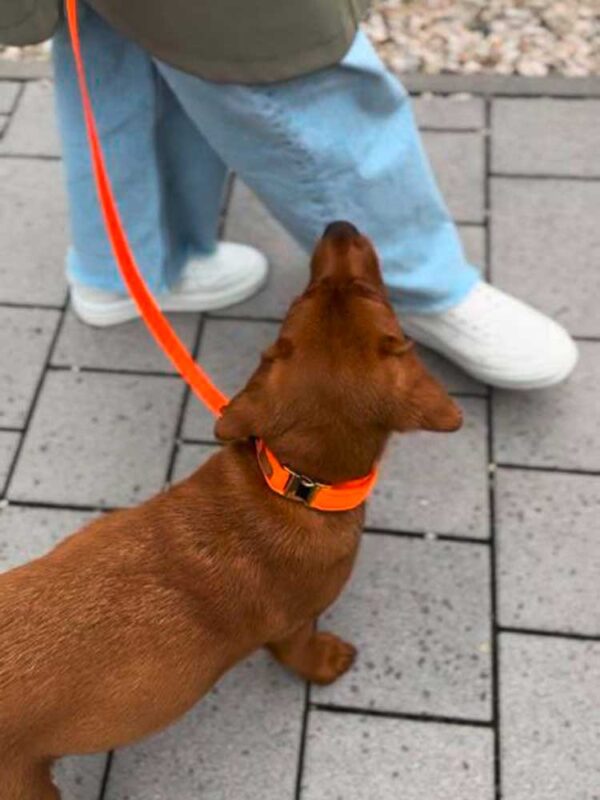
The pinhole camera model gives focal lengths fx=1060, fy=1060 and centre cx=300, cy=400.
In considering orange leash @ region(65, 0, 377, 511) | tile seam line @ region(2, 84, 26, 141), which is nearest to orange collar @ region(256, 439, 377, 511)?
orange leash @ region(65, 0, 377, 511)

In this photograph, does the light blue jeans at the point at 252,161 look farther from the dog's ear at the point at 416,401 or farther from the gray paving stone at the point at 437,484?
the dog's ear at the point at 416,401

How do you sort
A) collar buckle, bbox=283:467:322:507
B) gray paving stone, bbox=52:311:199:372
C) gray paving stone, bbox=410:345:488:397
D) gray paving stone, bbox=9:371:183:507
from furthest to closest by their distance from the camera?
gray paving stone, bbox=52:311:199:372
gray paving stone, bbox=410:345:488:397
gray paving stone, bbox=9:371:183:507
collar buckle, bbox=283:467:322:507

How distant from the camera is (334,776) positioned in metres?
2.21

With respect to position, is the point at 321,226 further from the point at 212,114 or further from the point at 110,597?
the point at 110,597

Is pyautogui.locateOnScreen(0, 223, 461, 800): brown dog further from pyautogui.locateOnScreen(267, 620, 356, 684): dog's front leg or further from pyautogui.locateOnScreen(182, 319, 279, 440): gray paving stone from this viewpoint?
pyautogui.locateOnScreen(182, 319, 279, 440): gray paving stone

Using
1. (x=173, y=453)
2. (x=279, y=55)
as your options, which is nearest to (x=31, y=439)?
(x=173, y=453)

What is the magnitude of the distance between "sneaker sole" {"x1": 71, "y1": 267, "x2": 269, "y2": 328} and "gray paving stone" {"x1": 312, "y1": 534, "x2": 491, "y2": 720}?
2.69 ft

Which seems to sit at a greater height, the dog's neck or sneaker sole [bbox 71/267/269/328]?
the dog's neck

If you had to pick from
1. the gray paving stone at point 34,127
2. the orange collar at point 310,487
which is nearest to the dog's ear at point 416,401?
the orange collar at point 310,487

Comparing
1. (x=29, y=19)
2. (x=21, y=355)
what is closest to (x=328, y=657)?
(x=21, y=355)

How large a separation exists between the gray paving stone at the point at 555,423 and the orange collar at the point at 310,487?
85 cm

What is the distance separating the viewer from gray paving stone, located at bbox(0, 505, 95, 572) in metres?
2.52

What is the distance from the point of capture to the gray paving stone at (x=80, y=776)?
222 centimetres

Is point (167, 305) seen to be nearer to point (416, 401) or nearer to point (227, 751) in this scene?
point (227, 751)
